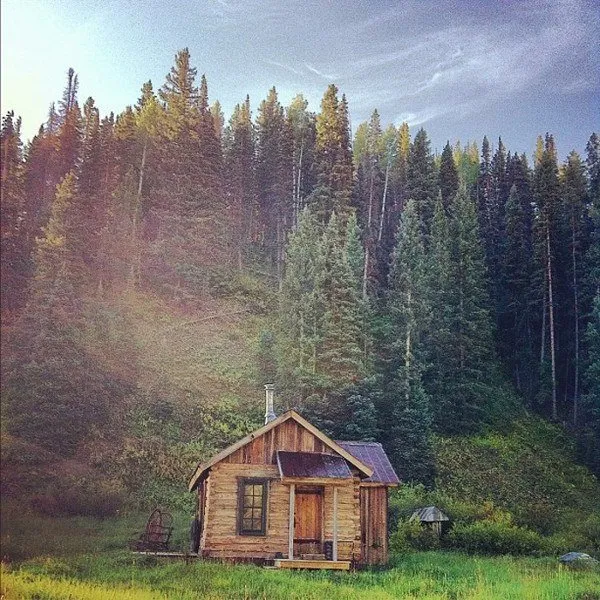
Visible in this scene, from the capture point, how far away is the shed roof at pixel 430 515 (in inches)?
627

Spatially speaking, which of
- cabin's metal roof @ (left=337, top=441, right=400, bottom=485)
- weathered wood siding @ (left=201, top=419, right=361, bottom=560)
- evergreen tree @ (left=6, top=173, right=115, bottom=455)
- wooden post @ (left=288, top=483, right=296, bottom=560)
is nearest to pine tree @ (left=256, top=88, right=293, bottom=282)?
cabin's metal roof @ (left=337, top=441, right=400, bottom=485)

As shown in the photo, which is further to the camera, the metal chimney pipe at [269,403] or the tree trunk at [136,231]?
the tree trunk at [136,231]

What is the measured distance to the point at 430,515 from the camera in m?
16.0

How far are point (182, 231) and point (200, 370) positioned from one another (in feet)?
11.0

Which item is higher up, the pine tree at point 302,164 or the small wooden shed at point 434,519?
the pine tree at point 302,164

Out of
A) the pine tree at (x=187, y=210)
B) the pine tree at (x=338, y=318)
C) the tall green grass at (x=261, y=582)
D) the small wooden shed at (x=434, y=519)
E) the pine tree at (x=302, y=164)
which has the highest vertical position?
the pine tree at (x=302, y=164)

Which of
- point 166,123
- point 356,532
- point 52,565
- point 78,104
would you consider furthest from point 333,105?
point 52,565

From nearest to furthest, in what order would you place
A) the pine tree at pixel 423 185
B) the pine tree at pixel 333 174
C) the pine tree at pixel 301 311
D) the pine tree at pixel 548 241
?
the pine tree at pixel 301 311 → the pine tree at pixel 333 174 → the pine tree at pixel 548 241 → the pine tree at pixel 423 185

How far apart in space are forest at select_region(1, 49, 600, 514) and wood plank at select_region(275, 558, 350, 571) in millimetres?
3171

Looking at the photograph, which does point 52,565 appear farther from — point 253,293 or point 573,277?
point 573,277

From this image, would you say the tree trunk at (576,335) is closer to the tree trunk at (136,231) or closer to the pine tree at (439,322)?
the pine tree at (439,322)

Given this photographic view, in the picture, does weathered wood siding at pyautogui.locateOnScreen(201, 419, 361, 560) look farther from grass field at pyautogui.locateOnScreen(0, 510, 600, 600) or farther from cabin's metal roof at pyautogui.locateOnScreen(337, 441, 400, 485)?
cabin's metal roof at pyautogui.locateOnScreen(337, 441, 400, 485)

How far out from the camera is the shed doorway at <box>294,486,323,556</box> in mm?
12914

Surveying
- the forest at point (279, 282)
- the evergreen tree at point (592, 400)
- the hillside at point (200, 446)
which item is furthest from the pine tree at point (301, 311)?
the evergreen tree at point (592, 400)
